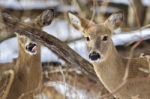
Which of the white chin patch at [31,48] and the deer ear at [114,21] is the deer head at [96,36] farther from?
the white chin patch at [31,48]

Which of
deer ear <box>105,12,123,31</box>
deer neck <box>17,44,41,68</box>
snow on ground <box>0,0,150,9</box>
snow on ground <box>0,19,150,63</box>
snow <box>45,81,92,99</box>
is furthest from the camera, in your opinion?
snow on ground <box>0,0,150,9</box>

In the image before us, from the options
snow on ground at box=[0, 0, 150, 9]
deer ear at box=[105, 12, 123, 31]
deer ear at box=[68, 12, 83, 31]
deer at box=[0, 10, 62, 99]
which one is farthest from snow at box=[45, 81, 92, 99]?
snow on ground at box=[0, 0, 150, 9]

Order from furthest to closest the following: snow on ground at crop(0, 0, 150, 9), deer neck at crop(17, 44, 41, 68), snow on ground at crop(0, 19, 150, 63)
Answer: snow on ground at crop(0, 0, 150, 9) → snow on ground at crop(0, 19, 150, 63) → deer neck at crop(17, 44, 41, 68)

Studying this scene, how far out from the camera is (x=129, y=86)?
18.1 ft

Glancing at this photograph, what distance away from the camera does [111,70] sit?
5.54 meters

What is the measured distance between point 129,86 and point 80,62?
437 mm

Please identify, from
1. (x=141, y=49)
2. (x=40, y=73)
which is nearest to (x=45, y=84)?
(x=40, y=73)

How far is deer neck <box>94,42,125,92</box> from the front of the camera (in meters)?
5.46

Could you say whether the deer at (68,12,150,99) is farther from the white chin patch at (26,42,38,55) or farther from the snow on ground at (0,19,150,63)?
the snow on ground at (0,19,150,63)

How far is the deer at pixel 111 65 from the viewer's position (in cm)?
539

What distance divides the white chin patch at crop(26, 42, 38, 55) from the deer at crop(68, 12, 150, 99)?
37 centimetres

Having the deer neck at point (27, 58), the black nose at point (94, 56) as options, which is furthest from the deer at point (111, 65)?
the deer neck at point (27, 58)

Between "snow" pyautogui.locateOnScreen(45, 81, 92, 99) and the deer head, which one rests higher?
the deer head

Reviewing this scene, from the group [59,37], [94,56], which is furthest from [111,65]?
[59,37]
